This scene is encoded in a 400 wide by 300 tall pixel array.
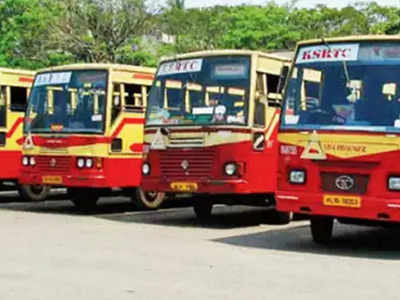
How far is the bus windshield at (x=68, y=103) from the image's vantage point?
51.8 ft

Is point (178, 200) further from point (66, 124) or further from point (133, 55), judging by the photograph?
point (133, 55)

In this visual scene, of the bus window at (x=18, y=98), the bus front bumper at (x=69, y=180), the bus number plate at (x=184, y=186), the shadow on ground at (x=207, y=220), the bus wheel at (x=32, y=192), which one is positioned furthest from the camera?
the bus wheel at (x=32, y=192)

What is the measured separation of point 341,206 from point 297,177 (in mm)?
732

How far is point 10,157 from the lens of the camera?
1792cm

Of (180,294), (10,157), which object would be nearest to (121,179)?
(10,157)

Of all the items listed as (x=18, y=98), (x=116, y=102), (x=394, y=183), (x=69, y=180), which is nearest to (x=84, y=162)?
(x=69, y=180)

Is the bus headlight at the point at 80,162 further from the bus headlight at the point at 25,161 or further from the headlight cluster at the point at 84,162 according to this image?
the bus headlight at the point at 25,161

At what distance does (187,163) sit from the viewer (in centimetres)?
1375

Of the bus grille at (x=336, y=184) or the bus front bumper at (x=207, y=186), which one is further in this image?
the bus front bumper at (x=207, y=186)

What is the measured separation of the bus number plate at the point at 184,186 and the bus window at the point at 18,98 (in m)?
5.40

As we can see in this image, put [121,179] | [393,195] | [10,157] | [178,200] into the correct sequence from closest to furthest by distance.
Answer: [393,195]
[121,179]
[10,157]
[178,200]

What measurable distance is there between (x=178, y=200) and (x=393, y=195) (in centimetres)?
957

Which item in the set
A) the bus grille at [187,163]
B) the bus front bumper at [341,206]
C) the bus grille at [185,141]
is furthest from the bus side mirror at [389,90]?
the bus grille at [185,141]

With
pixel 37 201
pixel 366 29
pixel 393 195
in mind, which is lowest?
pixel 37 201
